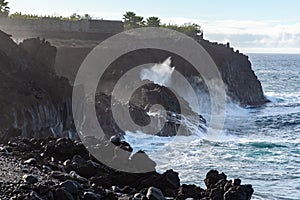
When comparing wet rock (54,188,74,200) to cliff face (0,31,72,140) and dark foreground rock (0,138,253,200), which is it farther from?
cliff face (0,31,72,140)

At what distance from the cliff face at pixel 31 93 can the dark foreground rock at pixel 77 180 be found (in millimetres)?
3954

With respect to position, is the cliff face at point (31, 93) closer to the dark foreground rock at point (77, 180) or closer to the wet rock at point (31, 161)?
the dark foreground rock at point (77, 180)

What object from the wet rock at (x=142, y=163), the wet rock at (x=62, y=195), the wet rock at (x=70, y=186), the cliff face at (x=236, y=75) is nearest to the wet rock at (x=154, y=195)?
the wet rock at (x=70, y=186)

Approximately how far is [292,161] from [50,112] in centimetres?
962

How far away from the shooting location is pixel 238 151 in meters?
27.3

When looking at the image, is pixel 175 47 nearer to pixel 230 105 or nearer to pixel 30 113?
pixel 230 105

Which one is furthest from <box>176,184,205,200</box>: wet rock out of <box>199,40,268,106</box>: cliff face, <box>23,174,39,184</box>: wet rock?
<box>199,40,268,106</box>: cliff face

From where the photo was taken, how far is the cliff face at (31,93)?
22.3m

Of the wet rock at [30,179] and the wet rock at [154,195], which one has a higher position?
the wet rock at [30,179]

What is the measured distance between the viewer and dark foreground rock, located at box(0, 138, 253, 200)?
38.4ft

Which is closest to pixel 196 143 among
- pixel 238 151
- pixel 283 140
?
pixel 238 151

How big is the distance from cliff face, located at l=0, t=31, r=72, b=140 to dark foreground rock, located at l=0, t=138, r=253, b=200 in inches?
156

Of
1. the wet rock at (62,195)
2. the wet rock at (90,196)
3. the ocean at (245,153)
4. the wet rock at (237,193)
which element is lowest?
the ocean at (245,153)

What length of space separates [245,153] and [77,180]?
14.4m
